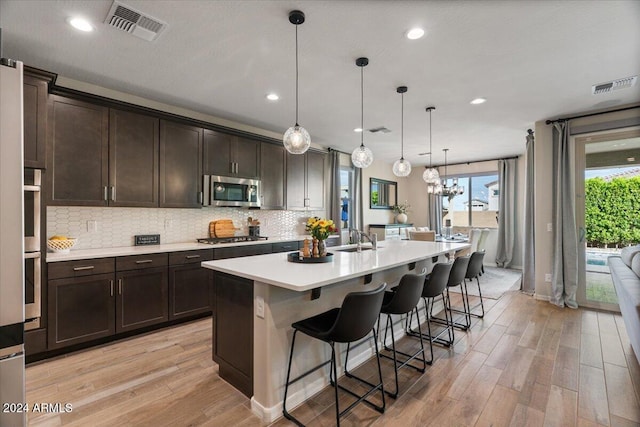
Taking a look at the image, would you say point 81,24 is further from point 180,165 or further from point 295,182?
point 295,182

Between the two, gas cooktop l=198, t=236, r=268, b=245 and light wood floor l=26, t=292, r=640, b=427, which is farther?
gas cooktop l=198, t=236, r=268, b=245

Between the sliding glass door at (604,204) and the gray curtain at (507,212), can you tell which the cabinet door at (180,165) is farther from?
the gray curtain at (507,212)

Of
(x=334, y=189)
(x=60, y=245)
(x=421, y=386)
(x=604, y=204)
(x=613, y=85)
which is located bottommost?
(x=421, y=386)

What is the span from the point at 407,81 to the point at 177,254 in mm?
3281

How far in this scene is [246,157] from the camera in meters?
4.55

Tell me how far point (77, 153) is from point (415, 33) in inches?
135

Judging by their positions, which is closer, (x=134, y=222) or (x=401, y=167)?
(x=134, y=222)

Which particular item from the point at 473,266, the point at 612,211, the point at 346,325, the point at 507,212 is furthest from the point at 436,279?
the point at 507,212

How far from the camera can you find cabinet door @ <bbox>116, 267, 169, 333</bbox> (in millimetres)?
3084

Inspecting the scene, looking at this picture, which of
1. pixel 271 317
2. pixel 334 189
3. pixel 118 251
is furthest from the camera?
pixel 334 189

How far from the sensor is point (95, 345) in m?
3.01

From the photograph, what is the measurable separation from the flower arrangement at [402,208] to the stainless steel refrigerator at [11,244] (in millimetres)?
8094

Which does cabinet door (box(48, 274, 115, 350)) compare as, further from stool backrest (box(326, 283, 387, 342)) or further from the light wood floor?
stool backrest (box(326, 283, 387, 342))

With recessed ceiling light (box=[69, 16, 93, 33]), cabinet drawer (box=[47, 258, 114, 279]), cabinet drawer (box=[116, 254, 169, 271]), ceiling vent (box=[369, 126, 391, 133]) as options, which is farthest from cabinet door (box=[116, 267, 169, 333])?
ceiling vent (box=[369, 126, 391, 133])
